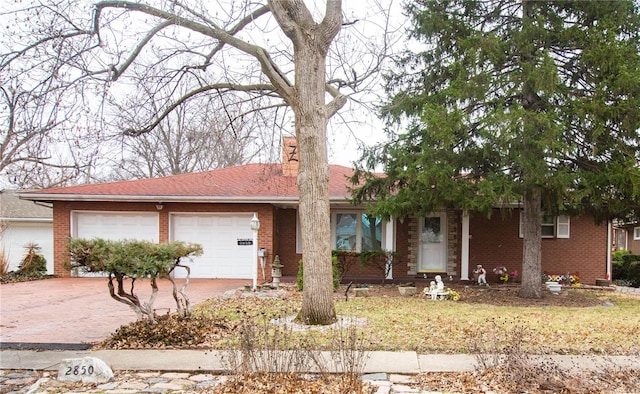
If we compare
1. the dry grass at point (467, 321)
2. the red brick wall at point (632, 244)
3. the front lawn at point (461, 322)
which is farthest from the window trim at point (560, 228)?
the red brick wall at point (632, 244)

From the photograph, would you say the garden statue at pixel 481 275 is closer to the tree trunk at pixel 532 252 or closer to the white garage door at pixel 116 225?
the tree trunk at pixel 532 252

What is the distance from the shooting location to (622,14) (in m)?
10.2

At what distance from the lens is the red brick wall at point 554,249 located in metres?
15.9

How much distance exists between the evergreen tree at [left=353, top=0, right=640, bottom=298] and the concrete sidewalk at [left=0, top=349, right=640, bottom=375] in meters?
4.97

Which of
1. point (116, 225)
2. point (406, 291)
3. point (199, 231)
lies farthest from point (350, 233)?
point (116, 225)

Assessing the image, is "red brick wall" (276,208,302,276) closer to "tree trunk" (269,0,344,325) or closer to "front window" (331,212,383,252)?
"front window" (331,212,383,252)

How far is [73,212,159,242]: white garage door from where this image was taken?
1611 cm

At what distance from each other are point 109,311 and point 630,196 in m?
11.4

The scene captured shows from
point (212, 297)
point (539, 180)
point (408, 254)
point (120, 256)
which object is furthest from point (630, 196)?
point (120, 256)

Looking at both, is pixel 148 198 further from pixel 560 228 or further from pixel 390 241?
pixel 560 228

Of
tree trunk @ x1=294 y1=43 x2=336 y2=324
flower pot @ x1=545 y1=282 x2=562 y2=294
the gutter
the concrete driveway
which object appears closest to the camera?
the concrete driveway

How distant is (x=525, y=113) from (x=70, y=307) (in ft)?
33.2

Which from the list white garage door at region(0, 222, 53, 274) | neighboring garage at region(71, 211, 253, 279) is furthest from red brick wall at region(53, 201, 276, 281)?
white garage door at region(0, 222, 53, 274)

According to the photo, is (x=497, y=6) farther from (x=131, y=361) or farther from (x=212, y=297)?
(x=131, y=361)
